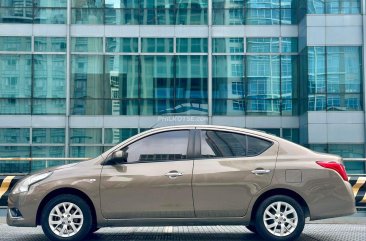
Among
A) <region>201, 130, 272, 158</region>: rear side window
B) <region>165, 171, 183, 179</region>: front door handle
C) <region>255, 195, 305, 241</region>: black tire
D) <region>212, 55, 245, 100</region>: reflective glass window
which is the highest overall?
<region>212, 55, 245, 100</region>: reflective glass window

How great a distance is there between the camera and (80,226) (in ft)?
27.0

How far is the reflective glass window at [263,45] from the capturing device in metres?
28.9

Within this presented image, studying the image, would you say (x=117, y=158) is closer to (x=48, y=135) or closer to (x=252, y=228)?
(x=252, y=228)

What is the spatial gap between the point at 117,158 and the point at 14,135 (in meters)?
21.3

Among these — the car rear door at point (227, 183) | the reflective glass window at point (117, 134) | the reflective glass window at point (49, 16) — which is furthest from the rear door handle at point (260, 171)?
the reflective glass window at point (49, 16)

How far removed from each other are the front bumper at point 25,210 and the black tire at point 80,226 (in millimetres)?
126

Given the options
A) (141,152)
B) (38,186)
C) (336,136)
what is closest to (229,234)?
(141,152)

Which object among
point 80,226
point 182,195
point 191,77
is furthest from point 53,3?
point 182,195

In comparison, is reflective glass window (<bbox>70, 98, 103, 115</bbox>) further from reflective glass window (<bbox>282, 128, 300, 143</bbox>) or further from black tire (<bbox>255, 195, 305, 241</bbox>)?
black tire (<bbox>255, 195, 305, 241</bbox>)

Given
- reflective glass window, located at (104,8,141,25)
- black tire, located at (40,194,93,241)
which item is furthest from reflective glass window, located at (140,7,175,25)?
black tire, located at (40,194,93,241)

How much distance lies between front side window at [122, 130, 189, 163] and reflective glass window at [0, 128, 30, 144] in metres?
21.0

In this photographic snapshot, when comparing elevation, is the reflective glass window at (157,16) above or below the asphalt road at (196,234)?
above

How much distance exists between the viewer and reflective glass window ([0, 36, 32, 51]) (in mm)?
28797

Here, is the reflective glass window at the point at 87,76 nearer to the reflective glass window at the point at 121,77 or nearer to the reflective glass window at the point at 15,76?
the reflective glass window at the point at 121,77
